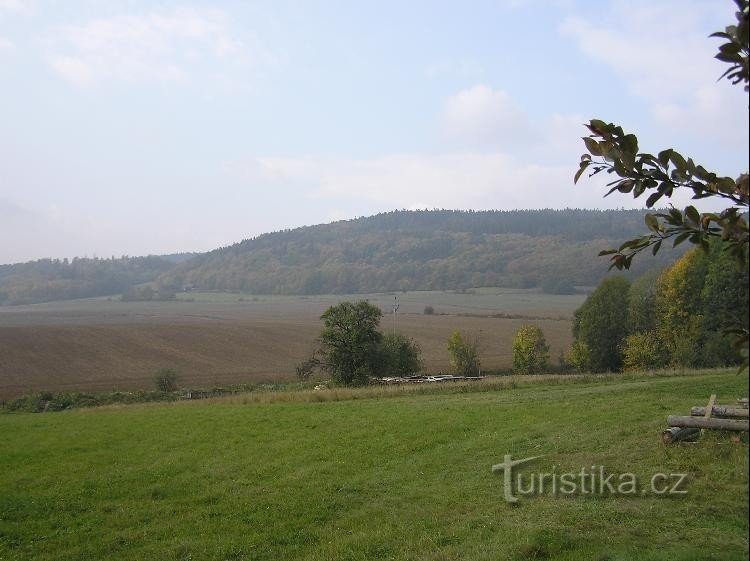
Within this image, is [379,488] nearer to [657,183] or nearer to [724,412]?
[724,412]

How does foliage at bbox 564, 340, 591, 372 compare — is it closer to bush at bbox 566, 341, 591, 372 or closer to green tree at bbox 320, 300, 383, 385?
bush at bbox 566, 341, 591, 372

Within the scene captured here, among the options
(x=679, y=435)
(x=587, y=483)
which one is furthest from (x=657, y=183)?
(x=679, y=435)

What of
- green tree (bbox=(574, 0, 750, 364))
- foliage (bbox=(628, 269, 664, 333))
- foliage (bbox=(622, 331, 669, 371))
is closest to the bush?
foliage (bbox=(622, 331, 669, 371))

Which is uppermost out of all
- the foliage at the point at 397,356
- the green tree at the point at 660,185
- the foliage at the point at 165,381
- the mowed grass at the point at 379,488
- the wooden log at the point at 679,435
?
the green tree at the point at 660,185

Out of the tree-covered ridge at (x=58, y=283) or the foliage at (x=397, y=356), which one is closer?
the foliage at (x=397, y=356)

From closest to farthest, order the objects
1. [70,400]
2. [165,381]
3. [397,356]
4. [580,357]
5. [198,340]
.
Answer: [70,400]
[397,356]
[165,381]
[580,357]
[198,340]

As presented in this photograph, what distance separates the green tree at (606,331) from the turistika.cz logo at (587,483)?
51.9 m

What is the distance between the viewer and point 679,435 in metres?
12.2

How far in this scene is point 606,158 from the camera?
14.4ft

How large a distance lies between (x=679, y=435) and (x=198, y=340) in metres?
81.8

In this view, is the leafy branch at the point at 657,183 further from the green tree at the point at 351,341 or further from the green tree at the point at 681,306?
the green tree at the point at 681,306

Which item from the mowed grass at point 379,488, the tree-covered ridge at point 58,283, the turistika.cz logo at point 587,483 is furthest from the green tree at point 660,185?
the tree-covered ridge at point 58,283

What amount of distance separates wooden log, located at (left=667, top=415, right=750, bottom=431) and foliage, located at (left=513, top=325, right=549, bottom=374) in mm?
51503

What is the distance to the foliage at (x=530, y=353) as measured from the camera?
63.7 m
